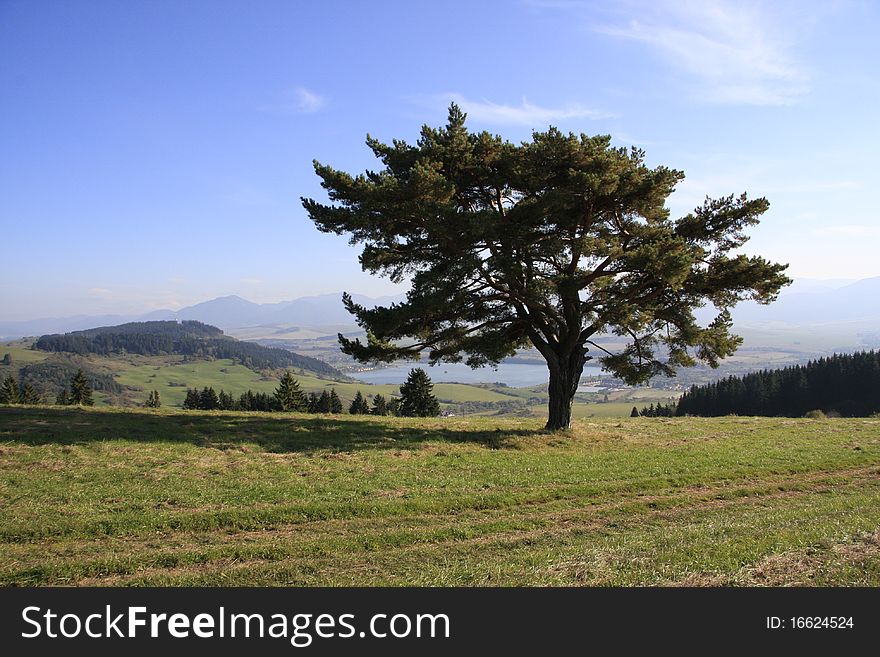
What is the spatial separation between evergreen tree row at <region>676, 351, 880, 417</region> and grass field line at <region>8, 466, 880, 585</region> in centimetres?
7899

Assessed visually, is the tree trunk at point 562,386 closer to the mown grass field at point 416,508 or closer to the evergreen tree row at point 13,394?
the mown grass field at point 416,508

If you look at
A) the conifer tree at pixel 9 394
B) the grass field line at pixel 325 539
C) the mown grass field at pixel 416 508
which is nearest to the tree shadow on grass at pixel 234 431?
the mown grass field at pixel 416 508

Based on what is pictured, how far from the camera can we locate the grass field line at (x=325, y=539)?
285 inches

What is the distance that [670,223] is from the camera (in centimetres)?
2130

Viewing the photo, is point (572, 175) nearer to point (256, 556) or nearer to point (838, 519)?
point (838, 519)

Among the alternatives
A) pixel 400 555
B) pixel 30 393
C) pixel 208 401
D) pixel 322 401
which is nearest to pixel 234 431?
pixel 400 555

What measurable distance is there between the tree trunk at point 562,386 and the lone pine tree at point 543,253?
0.07 metres

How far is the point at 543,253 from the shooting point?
1981 centimetres

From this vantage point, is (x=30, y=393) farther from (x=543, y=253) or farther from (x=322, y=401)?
(x=543, y=253)

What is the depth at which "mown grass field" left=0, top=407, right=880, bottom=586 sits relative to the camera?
7.04m

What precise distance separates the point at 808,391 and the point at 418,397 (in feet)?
225

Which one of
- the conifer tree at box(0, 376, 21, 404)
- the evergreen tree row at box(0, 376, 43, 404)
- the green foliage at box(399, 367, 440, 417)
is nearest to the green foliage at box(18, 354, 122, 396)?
the evergreen tree row at box(0, 376, 43, 404)
